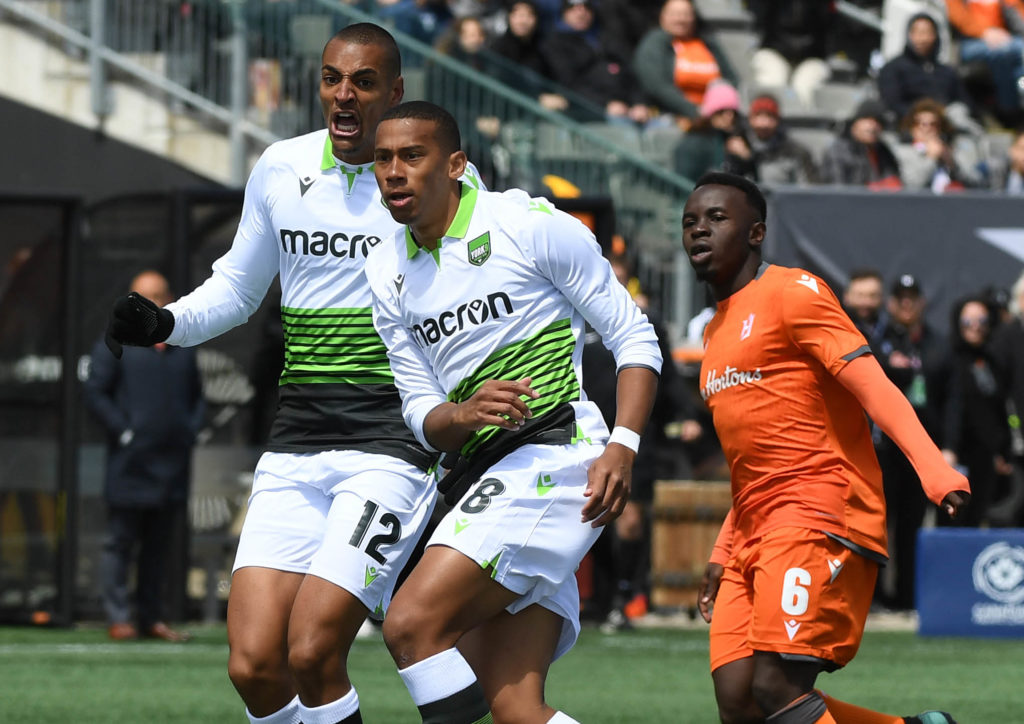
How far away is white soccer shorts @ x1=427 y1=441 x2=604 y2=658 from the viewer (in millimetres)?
5703

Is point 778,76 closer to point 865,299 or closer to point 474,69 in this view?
point 474,69

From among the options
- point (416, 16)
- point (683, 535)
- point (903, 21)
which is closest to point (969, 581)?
point (683, 535)

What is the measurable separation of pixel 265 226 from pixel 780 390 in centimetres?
180

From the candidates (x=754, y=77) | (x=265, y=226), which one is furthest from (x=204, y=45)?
(x=265, y=226)

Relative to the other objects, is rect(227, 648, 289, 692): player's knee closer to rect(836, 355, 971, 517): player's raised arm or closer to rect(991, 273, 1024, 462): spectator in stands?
rect(836, 355, 971, 517): player's raised arm

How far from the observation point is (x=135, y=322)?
640 centimetres

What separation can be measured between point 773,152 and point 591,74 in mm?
2318

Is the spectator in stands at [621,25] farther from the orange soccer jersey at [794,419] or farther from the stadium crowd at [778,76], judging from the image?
the orange soccer jersey at [794,419]

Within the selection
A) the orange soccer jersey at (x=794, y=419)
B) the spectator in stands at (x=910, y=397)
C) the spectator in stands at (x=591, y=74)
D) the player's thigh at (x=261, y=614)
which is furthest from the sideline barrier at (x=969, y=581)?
the player's thigh at (x=261, y=614)

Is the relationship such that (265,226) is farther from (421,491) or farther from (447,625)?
(447,625)

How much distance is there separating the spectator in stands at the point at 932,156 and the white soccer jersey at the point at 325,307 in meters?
10.7

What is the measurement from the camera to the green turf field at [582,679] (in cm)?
962

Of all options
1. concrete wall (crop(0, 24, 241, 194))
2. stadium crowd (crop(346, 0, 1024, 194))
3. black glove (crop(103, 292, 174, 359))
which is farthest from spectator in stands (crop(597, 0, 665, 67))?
black glove (crop(103, 292, 174, 359))

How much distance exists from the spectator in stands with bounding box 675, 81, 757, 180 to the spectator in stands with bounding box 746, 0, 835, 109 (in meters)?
3.89
